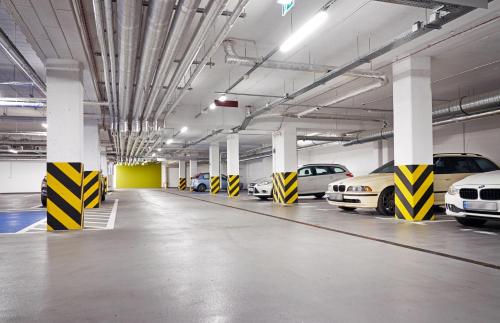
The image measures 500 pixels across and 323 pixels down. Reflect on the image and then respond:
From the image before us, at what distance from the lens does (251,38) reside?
774cm

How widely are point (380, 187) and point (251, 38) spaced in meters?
4.38

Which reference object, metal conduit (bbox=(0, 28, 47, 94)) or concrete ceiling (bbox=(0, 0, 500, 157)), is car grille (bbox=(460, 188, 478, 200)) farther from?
metal conduit (bbox=(0, 28, 47, 94))

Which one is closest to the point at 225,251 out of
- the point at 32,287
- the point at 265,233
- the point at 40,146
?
the point at 265,233

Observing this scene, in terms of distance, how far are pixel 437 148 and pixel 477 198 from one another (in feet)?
36.5

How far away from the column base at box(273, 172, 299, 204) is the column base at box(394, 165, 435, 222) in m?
5.76

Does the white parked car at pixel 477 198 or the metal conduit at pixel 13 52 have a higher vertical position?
the metal conduit at pixel 13 52

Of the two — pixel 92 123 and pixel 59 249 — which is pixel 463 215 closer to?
pixel 59 249

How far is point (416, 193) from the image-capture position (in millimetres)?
8031

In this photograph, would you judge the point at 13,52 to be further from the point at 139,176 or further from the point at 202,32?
the point at 139,176

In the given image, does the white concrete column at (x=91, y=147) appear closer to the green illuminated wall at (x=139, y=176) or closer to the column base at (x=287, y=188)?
the column base at (x=287, y=188)

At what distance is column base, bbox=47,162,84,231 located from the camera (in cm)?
698

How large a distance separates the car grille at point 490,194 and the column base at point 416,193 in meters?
1.93

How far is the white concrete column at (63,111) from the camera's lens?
281 inches

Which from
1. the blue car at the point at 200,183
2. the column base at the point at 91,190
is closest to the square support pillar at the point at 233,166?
the blue car at the point at 200,183
